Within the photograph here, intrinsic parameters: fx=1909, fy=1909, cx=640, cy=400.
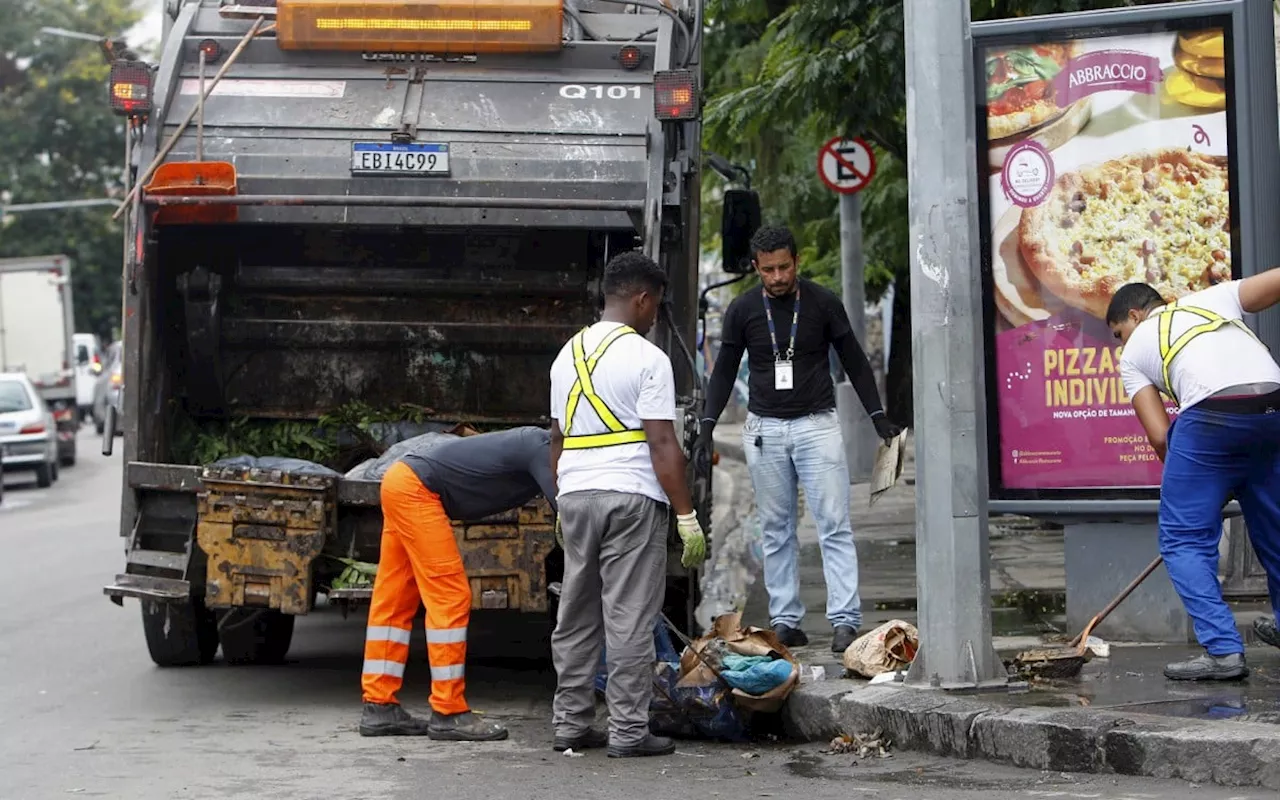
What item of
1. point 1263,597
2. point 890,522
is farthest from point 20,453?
point 1263,597

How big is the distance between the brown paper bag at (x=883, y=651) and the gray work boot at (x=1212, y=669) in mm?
955

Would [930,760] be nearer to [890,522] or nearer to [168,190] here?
[168,190]

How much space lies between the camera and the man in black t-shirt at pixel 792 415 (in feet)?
27.0

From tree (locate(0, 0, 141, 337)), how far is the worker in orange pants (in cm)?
4661

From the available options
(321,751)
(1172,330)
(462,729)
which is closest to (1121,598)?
(1172,330)

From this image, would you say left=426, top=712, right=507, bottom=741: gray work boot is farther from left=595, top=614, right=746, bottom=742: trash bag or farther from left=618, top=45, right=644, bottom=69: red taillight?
left=618, top=45, right=644, bottom=69: red taillight

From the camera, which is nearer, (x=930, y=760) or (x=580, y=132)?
(x=930, y=760)

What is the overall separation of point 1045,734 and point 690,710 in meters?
1.40

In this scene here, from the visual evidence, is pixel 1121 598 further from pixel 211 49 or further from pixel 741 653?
pixel 211 49

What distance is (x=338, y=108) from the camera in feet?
27.7

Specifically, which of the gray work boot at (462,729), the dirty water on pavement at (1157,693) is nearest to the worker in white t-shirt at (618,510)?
the gray work boot at (462,729)

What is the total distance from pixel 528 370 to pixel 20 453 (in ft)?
51.9

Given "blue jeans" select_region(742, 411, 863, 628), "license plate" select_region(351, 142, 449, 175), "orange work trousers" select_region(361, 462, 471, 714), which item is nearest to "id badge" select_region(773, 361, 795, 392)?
"blue jeans" select_region(742, 411, 863, 628)

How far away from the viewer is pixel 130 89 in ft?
26.9
